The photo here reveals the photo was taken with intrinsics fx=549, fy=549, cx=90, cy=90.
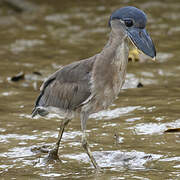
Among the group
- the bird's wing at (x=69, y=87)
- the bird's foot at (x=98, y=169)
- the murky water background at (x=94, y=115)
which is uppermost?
the bird's wing at (x=69, y=87)

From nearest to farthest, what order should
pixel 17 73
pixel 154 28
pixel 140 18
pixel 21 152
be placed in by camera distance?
pixel 140 18
pixel 21 152
pixel 17 73
pixel 154 28

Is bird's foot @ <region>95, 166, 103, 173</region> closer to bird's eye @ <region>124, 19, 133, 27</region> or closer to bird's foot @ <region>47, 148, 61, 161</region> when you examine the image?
bird's foot @ <region>47, 148, 61, 161</region>

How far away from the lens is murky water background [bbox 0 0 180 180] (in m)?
4.94

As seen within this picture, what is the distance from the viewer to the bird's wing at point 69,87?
16.2 ft

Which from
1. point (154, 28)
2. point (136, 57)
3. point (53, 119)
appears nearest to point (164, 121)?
point (53, 119)

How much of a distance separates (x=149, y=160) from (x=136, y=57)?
152 inches

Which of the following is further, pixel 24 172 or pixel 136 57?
pixel 136 57

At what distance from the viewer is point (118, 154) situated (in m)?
5.18

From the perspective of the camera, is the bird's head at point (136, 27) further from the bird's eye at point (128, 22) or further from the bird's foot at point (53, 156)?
the bird's foot at point (53, 156)

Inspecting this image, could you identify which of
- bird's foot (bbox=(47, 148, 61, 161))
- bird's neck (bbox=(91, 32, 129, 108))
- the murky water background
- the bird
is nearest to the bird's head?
the bird

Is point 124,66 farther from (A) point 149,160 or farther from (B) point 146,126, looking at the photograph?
(B) point 146,126

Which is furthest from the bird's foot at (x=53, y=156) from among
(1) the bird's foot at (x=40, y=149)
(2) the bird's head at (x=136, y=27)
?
(2) the bird's head at (x=136, y=27)

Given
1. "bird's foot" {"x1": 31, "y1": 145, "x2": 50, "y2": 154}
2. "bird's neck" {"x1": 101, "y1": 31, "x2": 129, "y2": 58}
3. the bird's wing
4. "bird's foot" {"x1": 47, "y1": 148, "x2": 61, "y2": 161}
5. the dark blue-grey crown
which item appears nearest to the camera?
the dark blue-grey crown

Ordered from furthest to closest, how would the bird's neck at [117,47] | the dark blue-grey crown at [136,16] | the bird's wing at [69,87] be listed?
the bird's wing at [69,87] → the bird's neck at [117,47] → the dark blue-grey crown at [136,16]
